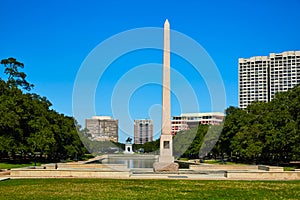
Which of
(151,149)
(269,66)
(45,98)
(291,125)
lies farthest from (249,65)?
(291,125)

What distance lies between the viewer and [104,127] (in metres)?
176

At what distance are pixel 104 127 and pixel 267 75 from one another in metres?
64.1

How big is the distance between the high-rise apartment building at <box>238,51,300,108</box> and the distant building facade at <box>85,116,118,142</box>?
169 feet

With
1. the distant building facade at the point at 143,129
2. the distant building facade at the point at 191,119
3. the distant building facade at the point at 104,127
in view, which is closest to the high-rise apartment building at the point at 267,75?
Answer: the distant building facade at the point at 191,119

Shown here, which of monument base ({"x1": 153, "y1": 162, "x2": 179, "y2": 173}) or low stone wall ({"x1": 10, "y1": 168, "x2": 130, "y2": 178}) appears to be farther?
monument base ({"x1": 153, "y1": 162, "x2": 179, "y2": 173})

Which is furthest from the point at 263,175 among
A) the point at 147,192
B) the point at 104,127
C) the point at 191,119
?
the point at 191,119

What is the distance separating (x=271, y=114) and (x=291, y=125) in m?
5.88

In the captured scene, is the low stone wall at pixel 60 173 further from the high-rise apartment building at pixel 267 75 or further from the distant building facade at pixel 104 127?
the distant building facade at pixel 104 127

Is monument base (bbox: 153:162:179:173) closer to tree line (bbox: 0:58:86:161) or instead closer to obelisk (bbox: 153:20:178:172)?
obelisk (bbox: 153:20:178:172)

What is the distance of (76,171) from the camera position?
26328 millimetres

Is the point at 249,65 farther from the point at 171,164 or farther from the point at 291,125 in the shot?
the point at 171,164

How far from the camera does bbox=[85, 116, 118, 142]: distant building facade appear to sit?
16162 cm

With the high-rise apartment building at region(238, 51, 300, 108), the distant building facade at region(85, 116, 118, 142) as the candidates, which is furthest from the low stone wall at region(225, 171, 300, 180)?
the distant building facade at region(85, 116, 118, 142)

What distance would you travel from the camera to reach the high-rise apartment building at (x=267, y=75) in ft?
496
